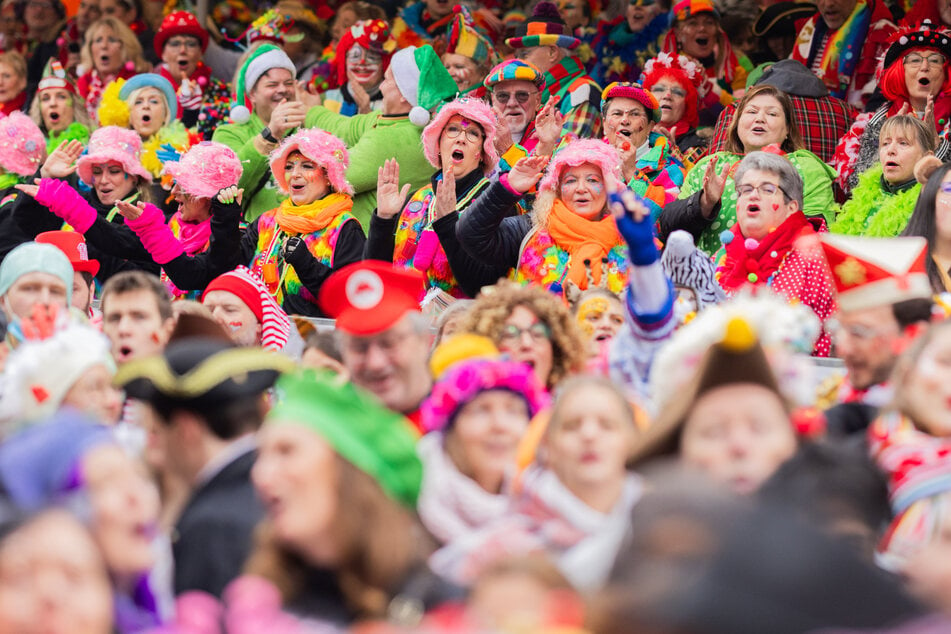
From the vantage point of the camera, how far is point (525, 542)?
3441 mm

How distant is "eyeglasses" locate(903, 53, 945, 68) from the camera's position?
6976 millimetres

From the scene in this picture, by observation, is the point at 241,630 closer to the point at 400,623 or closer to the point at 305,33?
the point at 400,623

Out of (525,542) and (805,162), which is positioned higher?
(805,162)

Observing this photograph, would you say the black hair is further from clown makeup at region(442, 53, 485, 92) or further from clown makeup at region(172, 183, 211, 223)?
clown makeup at region(172, 183, 211, 223)

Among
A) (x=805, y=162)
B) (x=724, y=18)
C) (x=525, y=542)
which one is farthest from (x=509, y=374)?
(x=724, y=18)

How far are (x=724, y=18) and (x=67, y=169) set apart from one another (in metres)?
3.81

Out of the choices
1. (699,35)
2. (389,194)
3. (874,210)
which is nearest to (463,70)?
(699,35)

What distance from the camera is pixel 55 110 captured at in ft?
29.9

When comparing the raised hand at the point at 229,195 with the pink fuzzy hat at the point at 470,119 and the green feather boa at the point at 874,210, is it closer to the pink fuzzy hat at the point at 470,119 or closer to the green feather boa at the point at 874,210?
the pink fuzzy hat at the point at 470,119

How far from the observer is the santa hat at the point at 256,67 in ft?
27.6

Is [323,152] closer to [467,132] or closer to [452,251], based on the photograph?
[467,132]

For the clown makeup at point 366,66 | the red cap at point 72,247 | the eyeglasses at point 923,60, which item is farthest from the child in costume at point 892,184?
the red cap at point 72,247

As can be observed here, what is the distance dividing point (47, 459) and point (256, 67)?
550 centimetres

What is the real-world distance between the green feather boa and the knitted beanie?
341 cm
